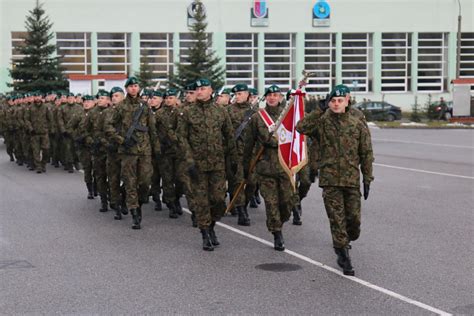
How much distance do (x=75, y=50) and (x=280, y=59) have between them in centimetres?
1479

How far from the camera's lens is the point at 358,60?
56938mm

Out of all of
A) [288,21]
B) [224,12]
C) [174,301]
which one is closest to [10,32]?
[224,12]

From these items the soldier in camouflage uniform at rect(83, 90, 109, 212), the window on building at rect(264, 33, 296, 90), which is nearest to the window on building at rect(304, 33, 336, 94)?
the window on building at rect(264, 33, 296, 90)

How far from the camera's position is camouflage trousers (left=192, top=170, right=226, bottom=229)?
913cm

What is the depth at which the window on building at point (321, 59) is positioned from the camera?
55875 mm

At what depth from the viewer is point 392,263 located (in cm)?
823

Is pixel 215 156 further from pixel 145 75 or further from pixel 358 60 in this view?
pixel 358 60

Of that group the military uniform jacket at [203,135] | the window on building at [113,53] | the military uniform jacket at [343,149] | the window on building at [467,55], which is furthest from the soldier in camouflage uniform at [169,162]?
the window on building at [467,55]

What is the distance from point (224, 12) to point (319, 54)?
7.92m

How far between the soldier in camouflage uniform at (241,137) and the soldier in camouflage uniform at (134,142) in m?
1.29

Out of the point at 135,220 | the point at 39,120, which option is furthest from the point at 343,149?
the point at 39,120

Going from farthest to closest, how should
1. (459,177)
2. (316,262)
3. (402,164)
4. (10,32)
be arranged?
1. (10,32)
2. (402,164)
3. (459,177)
4. (316,262)

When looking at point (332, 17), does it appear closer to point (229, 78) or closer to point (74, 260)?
point (229, 78)

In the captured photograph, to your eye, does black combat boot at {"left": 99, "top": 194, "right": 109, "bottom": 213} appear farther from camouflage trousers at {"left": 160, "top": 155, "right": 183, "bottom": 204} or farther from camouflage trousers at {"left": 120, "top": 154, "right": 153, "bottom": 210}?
camouflage trousers at {"left": 120, "top": 154, "right": 153, "bottom": 210}
